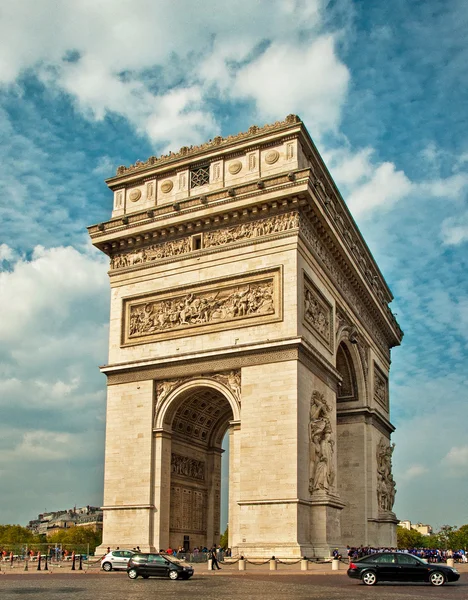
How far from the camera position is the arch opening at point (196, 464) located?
3253 centimetres

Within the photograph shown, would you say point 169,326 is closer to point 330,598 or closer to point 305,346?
point 305,346

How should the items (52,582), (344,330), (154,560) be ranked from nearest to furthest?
(52,582) → (154,560) → (344,330)

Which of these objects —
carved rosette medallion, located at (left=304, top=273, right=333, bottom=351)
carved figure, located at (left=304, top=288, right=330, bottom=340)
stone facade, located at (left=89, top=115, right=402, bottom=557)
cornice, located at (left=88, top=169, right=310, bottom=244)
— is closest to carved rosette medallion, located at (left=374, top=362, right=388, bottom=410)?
stone facade, located at (left=89, top=115, right=402, bottom=557)

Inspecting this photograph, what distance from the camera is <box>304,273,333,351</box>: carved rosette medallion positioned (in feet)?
104

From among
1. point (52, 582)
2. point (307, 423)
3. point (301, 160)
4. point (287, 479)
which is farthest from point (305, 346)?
point (52, 582)

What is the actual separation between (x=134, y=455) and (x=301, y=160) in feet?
47.0

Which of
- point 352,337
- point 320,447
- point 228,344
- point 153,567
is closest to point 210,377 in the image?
point 228,344

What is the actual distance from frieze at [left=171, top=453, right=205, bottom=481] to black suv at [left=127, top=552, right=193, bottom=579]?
289 inches

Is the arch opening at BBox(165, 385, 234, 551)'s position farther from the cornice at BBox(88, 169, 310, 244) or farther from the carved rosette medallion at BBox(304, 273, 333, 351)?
the cornice at BBox(88, 169, 310, 244)

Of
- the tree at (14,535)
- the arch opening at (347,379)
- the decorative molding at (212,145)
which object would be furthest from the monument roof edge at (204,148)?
the tree at (14,535)

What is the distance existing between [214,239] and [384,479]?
58.8 ft

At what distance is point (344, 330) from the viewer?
124 ft

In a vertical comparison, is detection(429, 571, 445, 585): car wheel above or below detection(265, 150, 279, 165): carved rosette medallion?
below

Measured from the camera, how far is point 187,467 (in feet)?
112
